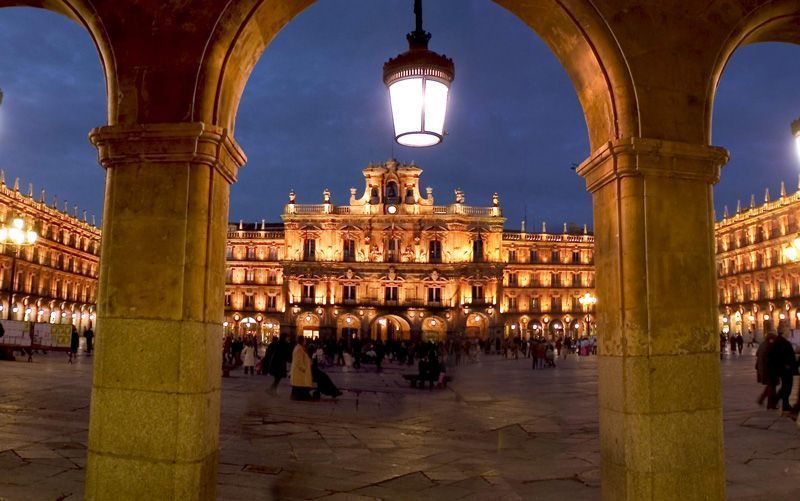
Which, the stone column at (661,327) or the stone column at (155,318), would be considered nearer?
the stone column at (155,318)

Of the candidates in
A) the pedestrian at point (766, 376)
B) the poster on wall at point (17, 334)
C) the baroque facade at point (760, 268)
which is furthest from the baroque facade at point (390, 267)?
the pedestrian at point (766, 376)

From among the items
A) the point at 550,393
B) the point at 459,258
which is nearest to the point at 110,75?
the point at 550,393

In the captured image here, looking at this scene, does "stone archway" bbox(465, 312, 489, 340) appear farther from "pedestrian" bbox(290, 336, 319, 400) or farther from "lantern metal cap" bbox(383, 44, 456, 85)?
"lantern metal cap" bbox(383, 44, 456, 85)

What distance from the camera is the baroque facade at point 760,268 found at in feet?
166

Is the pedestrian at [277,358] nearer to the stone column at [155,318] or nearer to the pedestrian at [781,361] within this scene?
the pedestrian at [781,361]

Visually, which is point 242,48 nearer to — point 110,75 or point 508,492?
point 110,75

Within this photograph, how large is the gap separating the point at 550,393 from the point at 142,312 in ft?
37.9

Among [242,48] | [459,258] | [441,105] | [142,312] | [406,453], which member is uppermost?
[459,258]

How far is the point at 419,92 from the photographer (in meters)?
3.95

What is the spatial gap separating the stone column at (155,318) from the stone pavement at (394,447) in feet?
4.44

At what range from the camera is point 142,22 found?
4211mm

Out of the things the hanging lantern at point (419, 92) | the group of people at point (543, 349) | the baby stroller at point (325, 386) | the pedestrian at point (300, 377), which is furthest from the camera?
the group of people at point (543, 349)

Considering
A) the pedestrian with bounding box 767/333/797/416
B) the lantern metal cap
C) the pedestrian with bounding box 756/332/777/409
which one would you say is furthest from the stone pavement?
the lantern metal cap

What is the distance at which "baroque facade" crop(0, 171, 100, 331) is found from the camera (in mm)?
49000
